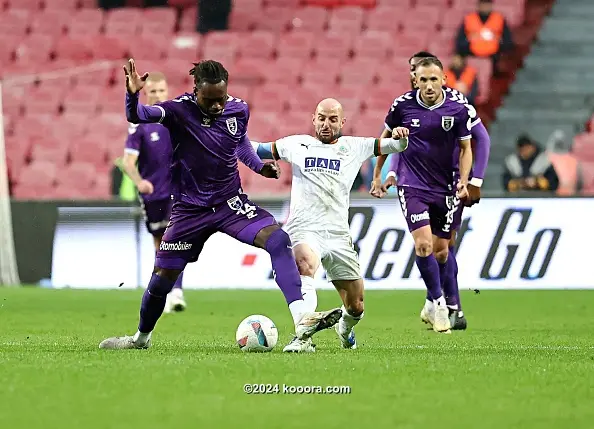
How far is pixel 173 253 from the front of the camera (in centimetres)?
780

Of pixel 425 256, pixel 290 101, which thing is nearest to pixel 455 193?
pixel 425 256

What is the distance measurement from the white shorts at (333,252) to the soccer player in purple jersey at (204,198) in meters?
0.36

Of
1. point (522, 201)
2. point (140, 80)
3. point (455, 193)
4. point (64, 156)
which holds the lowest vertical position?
Result: point (64, 156)

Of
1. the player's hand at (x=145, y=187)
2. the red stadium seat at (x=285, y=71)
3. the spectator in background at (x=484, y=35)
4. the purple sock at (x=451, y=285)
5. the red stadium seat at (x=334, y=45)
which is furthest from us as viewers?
the red stadium seat at (x=334, y=45)

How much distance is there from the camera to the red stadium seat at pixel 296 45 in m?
21.0

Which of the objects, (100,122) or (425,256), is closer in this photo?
(425,256)

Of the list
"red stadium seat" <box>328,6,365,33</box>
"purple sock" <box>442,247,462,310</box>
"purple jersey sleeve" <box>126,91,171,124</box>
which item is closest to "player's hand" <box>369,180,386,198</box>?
"purple sock" <box>442,247,462,310</box>

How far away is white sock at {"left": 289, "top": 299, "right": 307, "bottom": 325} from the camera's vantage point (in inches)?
297

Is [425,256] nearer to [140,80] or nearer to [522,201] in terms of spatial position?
[140,80]

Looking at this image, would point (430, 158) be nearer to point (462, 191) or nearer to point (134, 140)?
point (462, 191)

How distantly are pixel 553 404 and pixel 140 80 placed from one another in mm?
2972

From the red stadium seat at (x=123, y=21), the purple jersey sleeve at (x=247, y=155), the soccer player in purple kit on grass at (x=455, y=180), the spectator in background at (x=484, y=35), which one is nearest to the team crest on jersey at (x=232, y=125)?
the purple jersey sleeve at (x=247, y=155)

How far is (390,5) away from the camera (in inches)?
849

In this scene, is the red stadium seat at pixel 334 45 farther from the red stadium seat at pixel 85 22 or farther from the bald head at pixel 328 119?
the bald head at pixel 328 119
